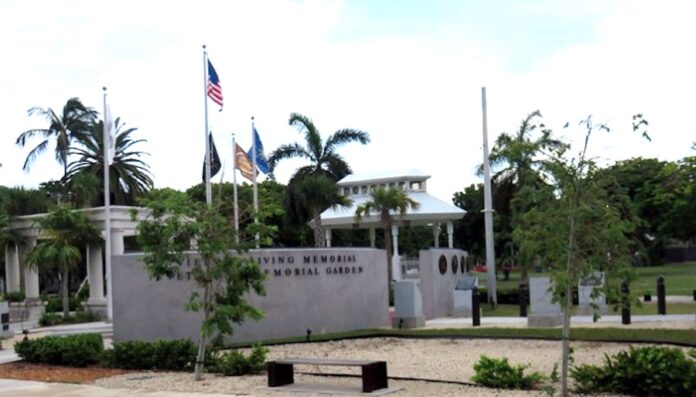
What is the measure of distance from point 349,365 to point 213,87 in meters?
18.9

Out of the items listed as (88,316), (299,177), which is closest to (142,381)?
(88,316)

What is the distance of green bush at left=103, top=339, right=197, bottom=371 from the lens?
16547 millimetres

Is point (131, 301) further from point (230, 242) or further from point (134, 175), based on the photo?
point (134, 175)

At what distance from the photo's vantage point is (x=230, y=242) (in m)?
15.3

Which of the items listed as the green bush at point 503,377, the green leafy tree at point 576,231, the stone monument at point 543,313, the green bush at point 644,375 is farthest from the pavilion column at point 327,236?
the green leafy tree at point 576,231

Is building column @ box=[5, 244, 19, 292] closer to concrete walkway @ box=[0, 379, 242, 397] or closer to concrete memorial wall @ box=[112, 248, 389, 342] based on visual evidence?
concrete memorial wall @ box=[112, 248, 389, 342]

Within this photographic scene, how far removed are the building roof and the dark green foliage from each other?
13.2m

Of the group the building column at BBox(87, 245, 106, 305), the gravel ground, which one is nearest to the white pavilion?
the building column at BBox(87, 245, 106, 305)

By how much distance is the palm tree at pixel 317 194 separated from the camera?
39344 mm

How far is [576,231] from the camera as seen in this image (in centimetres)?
1077

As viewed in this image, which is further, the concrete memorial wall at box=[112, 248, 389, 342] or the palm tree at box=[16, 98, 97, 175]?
the palm tree at box=[16, 98, 97, 175]

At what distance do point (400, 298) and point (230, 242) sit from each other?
9405 mm

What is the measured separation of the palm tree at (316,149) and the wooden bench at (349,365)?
89.1 feet

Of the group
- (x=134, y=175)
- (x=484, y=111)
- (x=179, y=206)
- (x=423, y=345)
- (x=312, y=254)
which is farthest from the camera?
(x=134, y=175)
